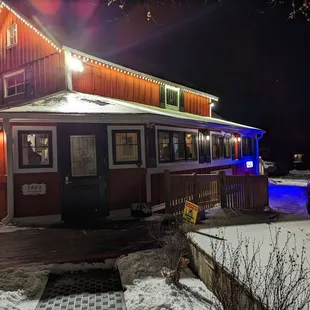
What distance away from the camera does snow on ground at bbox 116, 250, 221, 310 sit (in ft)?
12.1

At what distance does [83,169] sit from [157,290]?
17.1 feet

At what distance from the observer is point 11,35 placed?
12.2 meters

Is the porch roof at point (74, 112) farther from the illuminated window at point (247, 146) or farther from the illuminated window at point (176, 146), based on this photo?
the illuminated window at point (247, 146)

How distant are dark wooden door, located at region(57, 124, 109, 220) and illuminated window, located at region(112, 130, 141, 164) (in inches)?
13.4

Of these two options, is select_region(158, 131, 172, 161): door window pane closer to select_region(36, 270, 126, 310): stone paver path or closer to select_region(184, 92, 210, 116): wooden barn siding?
select_region(36, 270, 126, 310): stone paver path

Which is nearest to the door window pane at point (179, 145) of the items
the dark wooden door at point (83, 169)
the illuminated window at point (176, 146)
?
the illuminated window at point (176, 146)

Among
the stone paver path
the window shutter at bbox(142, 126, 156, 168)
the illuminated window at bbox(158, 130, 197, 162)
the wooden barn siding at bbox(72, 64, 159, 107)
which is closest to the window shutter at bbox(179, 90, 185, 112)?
the wooden barn siding at bbox(72, 64, 159, 107)

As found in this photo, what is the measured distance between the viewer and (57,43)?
33.8 feet

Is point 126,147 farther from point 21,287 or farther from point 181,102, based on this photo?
point 181,102

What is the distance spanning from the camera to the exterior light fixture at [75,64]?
34.5 ft

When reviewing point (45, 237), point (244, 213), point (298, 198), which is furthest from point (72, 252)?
point (298, 198)

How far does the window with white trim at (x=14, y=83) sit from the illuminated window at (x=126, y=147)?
504cm

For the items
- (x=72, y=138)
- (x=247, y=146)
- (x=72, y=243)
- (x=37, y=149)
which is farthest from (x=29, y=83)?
(x=247, y=146)

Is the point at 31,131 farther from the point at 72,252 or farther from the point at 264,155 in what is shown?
the point at 264,155
